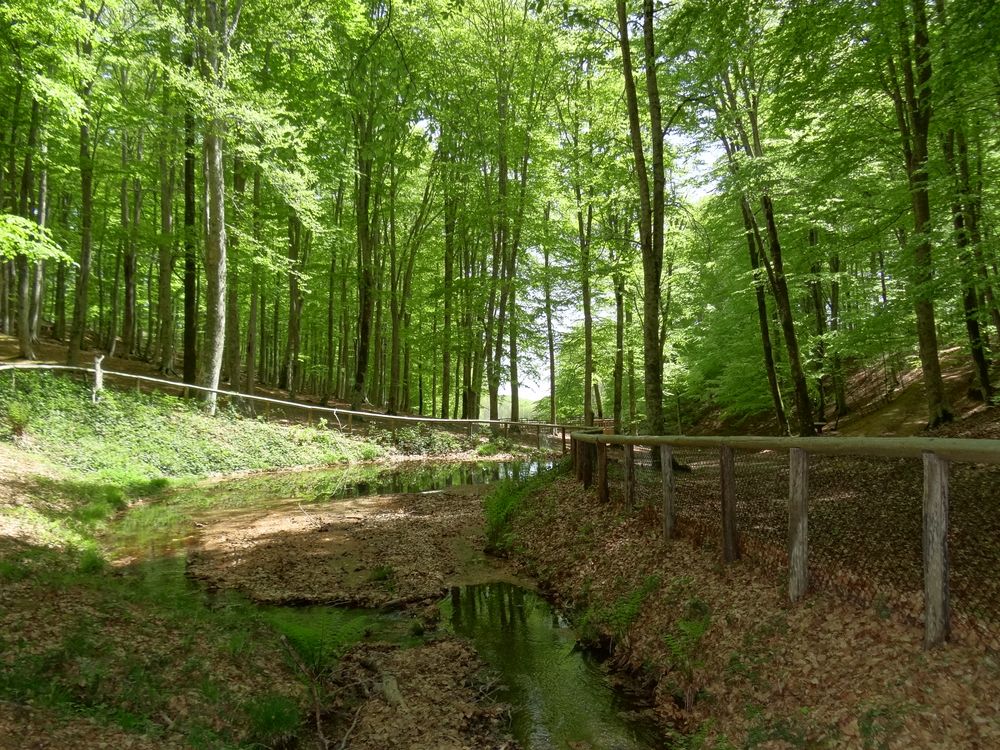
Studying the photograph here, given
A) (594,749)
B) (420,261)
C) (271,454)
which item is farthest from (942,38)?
(420,261)

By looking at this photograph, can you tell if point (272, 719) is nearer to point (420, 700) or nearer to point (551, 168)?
point (420, 700)

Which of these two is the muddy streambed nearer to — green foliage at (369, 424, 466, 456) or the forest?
the forest

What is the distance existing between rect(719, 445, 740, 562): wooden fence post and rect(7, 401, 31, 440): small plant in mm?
13744

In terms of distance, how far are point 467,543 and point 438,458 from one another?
40.2 ft

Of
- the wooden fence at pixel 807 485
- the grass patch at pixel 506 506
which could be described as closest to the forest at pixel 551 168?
the grass patch at pixel 506 506

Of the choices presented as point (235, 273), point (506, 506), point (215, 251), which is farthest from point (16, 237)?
point (506, 506)

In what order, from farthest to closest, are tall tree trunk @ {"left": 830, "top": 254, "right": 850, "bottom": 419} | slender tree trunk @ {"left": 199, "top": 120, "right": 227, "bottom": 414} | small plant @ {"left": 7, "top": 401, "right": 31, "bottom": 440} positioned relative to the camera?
tall tree trunk @ {"left": 830, "top": 254, "right": 850, "bottom": 419} → slender tree trunk @ {"left": 199, "top": 120, "right": 227, "bottom": 414} → small plant @ {"left": 7, "top": 401, "right": 31, "bottom": 440}

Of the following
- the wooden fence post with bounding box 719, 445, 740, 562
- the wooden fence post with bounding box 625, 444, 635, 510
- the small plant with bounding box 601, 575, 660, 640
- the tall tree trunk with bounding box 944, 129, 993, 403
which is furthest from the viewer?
the tall tree trunk with bounding box 944, 129, 993, 403

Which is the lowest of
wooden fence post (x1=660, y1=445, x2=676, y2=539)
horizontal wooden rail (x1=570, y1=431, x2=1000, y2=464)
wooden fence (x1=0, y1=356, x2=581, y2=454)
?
wooden fence post (x1=660, y1=445, x2=676, y2=539)

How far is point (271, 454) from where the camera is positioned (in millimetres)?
17422

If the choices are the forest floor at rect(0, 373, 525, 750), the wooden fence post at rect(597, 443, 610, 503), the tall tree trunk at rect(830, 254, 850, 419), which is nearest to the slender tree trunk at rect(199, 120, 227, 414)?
the forest floor at rect(0, 373, 525, 750)

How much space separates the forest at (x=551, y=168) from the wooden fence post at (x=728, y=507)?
482 centimetres

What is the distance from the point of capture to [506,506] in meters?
10.7

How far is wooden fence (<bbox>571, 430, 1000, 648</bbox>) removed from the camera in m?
3.32
